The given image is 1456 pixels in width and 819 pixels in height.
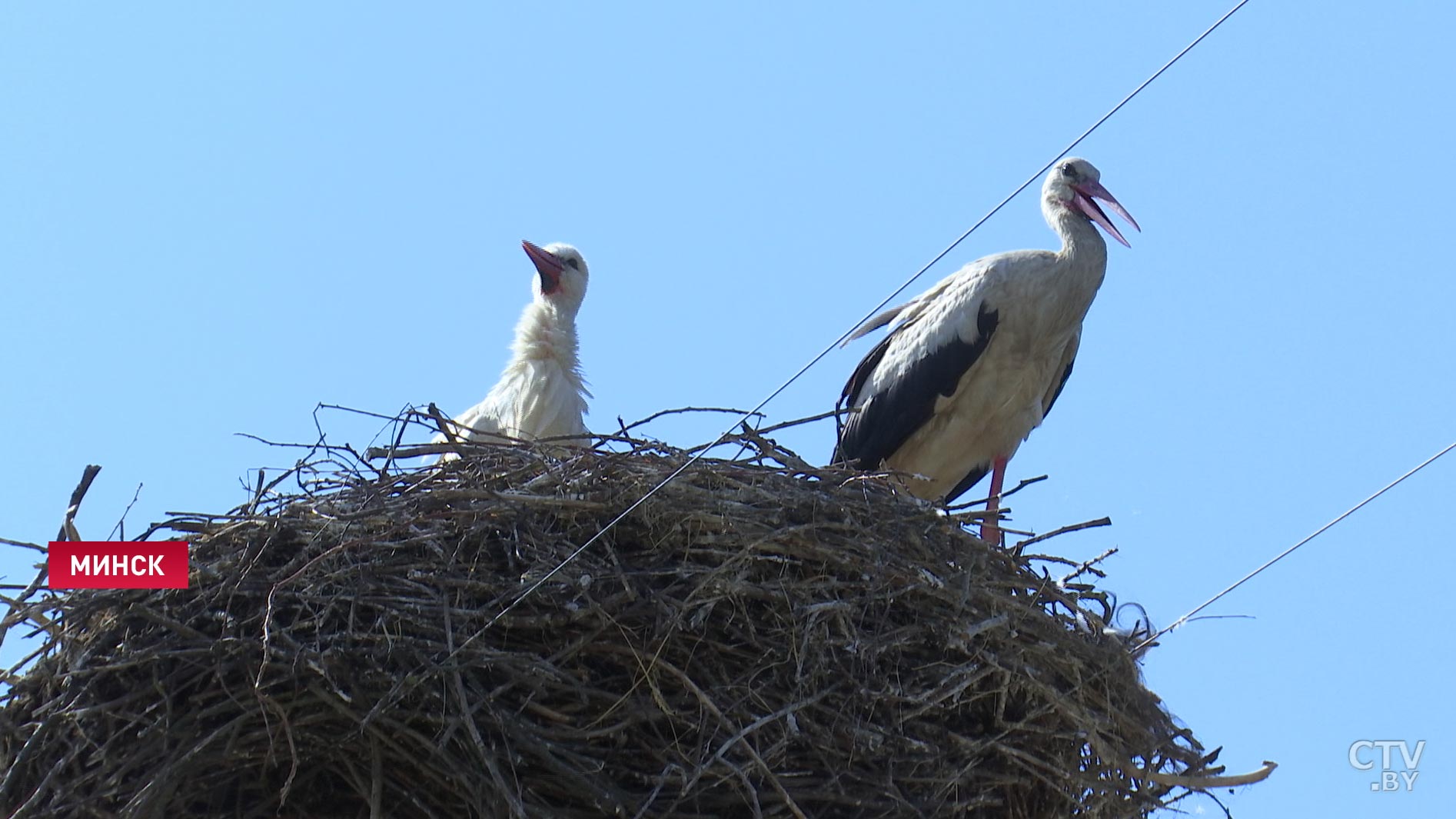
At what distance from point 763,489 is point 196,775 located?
1.34m

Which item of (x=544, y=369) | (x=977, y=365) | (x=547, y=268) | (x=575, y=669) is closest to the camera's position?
(x=575, y=669)

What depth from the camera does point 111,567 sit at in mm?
4660

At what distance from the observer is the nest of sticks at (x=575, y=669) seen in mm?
4391

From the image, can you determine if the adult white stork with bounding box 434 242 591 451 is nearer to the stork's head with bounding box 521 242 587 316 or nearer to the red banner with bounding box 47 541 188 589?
the stork's head with bounding box 521 242 587 316

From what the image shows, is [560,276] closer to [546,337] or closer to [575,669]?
[546,337]

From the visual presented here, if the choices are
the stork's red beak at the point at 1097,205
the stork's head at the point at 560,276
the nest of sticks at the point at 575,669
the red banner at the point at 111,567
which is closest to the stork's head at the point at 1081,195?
the stork's red beak at the point at 1097,205

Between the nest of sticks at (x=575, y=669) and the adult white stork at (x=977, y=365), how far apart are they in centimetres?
211

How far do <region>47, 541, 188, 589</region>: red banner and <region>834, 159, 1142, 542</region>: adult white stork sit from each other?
116 inches

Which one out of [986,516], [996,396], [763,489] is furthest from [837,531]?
[996,396]

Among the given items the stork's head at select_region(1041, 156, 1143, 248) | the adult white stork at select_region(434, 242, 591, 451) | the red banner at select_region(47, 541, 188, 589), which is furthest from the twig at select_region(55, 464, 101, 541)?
the stork's head at select_region(1041, 156, 1143, 248)

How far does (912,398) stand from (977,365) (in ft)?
0.76

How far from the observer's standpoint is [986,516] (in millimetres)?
5277

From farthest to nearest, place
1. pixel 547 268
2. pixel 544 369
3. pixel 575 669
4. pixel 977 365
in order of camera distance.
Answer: pixel 547 268, pixel 977 365, pixel 544 369, pixel 575 669

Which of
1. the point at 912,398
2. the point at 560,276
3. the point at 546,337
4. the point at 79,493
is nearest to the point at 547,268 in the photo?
the point at 560,276
